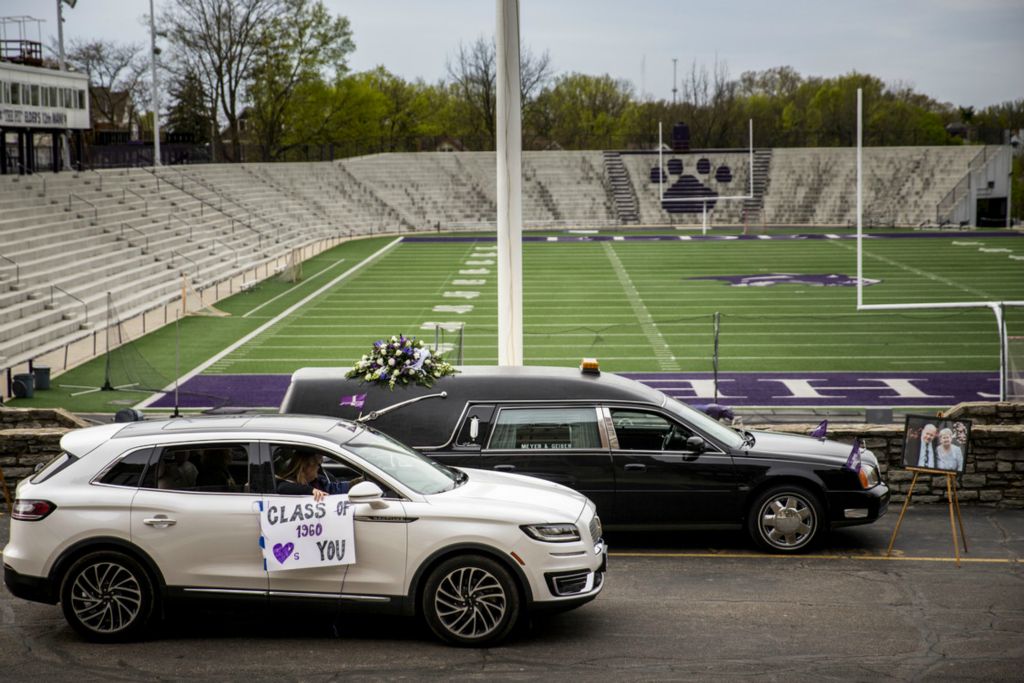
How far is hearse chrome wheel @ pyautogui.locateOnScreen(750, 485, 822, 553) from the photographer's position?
9531 millimetres

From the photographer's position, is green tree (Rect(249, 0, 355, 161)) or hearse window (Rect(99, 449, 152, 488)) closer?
hearse window (Rect(99, 449, 152, 488))

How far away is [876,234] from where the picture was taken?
57531 millimetres

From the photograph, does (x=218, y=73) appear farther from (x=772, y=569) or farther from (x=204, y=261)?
(x=772, y=569)

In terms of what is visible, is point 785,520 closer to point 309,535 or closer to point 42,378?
point 309,535

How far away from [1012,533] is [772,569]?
8.46 ft

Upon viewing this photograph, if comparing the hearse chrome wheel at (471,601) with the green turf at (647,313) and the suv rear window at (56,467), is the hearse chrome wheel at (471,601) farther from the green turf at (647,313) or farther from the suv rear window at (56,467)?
the green turf at (647,313)

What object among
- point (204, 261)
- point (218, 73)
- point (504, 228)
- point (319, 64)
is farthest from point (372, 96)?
point (504, 228)

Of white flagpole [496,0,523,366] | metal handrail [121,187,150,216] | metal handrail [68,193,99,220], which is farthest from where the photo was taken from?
metal handrail [121,187,150,216]

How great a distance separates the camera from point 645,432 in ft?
31.7

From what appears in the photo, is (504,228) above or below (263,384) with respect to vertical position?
above

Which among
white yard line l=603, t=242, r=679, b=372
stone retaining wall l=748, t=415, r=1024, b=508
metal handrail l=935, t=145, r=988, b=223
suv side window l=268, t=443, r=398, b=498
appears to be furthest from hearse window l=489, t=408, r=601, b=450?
metal handrail l=935, t=145, r=988, b=223

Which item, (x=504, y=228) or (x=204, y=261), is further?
(x=204, y=261)

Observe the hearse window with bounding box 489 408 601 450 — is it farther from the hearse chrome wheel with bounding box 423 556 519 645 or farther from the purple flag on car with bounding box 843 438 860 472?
the hearse chrome wheel with bounding box 423 556 519 645

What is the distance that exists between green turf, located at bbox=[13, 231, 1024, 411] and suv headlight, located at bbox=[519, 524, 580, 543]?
10.9m
